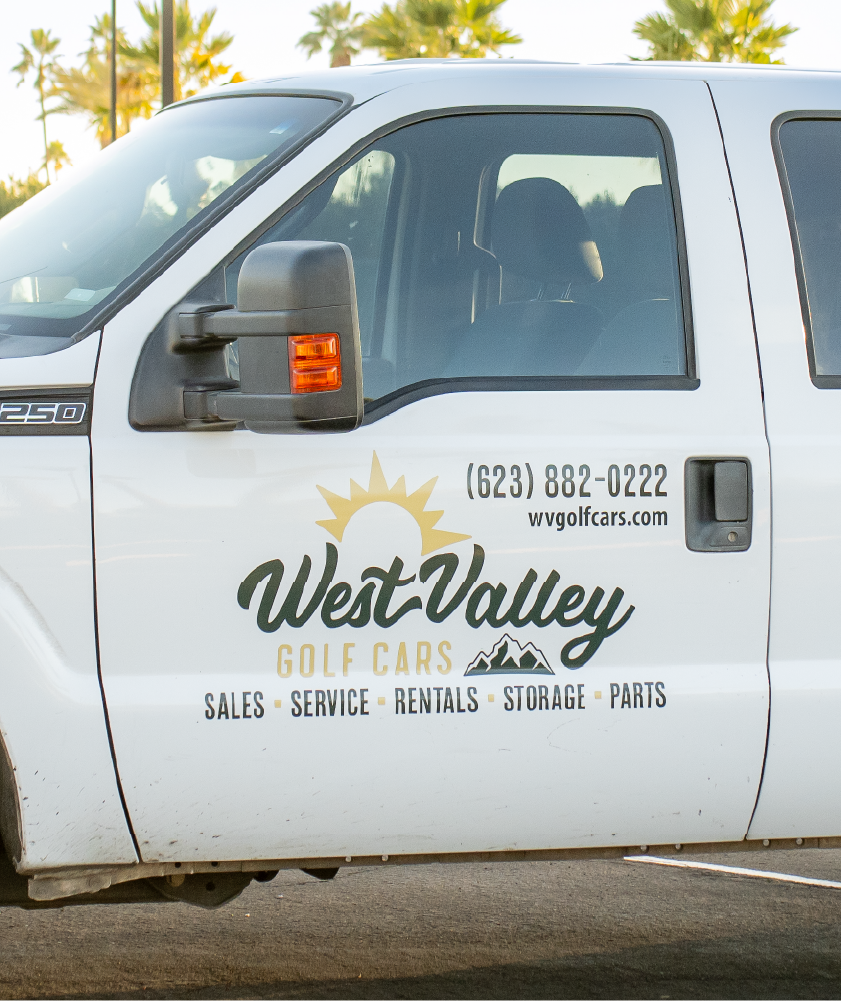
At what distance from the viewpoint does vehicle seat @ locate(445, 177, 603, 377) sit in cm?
275

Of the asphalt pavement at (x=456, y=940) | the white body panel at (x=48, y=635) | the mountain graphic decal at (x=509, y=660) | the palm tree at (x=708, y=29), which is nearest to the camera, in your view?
the white body panel at (x=48, y=635)

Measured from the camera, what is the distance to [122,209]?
2850 millimetres

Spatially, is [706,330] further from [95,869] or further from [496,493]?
[95,869]

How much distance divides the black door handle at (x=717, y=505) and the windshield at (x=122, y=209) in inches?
42.4

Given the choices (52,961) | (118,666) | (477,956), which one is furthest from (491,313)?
(52,961)

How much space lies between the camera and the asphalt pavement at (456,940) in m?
3.50

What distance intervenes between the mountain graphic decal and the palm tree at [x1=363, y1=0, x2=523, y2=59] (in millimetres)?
27305

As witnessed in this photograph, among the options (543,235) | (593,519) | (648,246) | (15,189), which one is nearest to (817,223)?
(648,246)

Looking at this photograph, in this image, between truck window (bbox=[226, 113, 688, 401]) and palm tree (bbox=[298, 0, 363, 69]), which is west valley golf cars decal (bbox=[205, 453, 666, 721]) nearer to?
truck window (bbox=[226, 113, 688, 401])

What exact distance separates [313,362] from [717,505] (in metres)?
0.90

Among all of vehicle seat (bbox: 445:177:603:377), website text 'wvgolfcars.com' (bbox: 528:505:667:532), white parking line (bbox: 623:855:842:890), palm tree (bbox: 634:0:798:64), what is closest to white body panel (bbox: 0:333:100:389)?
vehicle seat (bbox: 445:177:603:377)

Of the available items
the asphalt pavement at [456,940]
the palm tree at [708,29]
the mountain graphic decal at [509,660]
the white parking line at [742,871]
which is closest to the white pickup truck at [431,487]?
the mountain graphic decal at [509,660]

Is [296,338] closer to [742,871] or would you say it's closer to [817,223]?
[817,223]

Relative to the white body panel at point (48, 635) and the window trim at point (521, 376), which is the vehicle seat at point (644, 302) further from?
the white body panel at point (48, 635)
